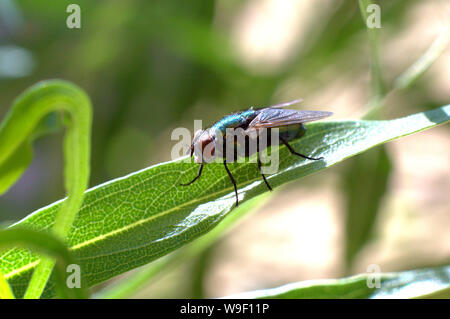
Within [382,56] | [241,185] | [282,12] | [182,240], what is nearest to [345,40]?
[382,56]

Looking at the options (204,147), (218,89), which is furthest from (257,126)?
(218,89)

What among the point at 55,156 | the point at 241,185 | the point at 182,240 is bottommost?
the point at 182,240

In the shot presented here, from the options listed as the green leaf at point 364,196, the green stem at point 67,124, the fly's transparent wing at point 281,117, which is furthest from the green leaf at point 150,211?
the green leaf at point 364,196

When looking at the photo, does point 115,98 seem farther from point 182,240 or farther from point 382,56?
point 182,240

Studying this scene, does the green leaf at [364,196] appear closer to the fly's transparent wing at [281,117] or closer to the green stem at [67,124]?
the fly's transparent wing at [281,117]

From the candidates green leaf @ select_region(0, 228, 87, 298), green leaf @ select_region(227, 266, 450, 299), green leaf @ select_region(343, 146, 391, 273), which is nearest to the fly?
green leaf @ select_region(227, 266, 450, 299)

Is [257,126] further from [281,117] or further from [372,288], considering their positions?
[372,288]

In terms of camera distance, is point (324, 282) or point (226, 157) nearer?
point (324, 282)
